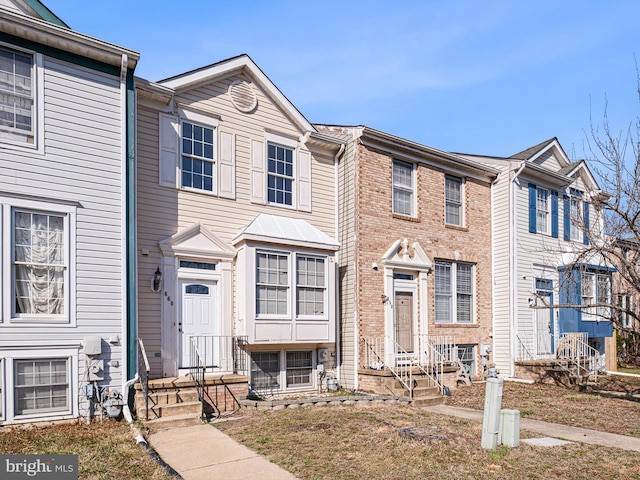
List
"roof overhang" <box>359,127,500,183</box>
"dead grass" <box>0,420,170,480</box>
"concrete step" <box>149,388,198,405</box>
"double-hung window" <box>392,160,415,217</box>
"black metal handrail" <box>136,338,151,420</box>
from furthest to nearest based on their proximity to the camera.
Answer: "double-hung window" <box>392,160,415,217</box>, "roof overhang" <box>359,127,500,183</box>, "concrete step" <box>149,388,198,405</box>, "black metal handrail" <box>136,338,151,420</box>, "dead grass" <box>0,420,170,480</box>

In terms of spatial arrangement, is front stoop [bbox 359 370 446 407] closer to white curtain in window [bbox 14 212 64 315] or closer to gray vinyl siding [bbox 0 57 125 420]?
gray vinyl siding [bbox 0 57 125 420]

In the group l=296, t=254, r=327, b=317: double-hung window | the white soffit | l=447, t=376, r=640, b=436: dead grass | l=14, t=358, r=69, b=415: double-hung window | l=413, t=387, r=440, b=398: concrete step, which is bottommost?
l=447, t=376, r=640, b=436: dead grass

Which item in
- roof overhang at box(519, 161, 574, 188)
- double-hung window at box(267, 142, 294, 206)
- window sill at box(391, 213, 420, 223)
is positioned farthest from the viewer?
roof overhang at box(519, 161, 574, 188)

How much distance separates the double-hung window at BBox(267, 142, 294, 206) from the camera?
13141 mm

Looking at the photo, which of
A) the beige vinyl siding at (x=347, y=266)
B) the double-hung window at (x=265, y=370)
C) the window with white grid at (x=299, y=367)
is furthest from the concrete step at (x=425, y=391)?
the double-hung window at (x=265, y=370)

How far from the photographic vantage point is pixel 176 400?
9.92 metres

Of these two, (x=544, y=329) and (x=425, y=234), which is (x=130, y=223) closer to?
(x=425, y=234)

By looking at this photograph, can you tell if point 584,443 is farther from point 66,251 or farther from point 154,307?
point 66,251

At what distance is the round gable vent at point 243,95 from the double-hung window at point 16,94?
4301 mm

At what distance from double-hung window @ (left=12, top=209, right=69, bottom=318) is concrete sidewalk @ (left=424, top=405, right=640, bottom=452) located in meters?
7.59

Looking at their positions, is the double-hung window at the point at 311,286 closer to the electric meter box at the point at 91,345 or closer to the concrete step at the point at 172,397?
the concrete step at the point at 172,397

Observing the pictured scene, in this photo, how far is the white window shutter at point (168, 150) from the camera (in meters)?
11.4

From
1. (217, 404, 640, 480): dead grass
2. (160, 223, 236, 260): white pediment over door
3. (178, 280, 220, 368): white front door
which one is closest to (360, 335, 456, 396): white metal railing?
(217, 404, 640, 480): dead grass

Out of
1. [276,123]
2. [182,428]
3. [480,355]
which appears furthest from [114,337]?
[480,355]
